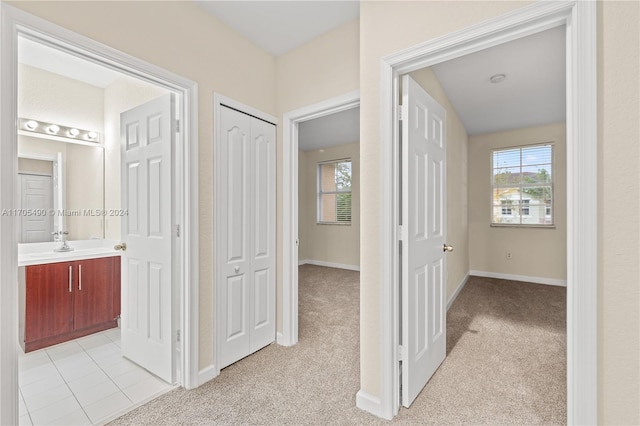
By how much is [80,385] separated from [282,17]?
3037 mm

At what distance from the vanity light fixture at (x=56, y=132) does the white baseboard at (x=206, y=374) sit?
9.29 feet

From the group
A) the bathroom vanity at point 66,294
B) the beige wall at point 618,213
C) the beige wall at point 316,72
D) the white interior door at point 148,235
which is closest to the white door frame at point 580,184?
the beige wall at point 618,213

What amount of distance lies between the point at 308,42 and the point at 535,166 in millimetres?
4462

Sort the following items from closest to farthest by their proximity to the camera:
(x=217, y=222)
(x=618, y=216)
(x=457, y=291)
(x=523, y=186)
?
1. (x=618, y=216)
2. (x=217, y=222)
3. (x=457, y=291)
4. (x=523, y=186)

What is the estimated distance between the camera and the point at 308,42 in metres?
2.43

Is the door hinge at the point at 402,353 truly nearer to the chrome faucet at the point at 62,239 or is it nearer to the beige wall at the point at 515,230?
the chrome faucet at the point at 62,239

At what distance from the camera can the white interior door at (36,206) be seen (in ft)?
9.11

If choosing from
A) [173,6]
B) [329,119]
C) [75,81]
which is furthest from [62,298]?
[329,119]

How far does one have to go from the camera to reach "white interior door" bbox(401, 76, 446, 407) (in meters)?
1.68

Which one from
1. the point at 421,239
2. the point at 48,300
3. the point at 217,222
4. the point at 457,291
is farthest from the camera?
the point at 457,291

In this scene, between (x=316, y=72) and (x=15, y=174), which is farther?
(x=316, y=72)

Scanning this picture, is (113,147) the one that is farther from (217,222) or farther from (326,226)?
(326,226)

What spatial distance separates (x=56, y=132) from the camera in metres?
2.95

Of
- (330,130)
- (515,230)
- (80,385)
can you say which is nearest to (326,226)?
(330,130)
